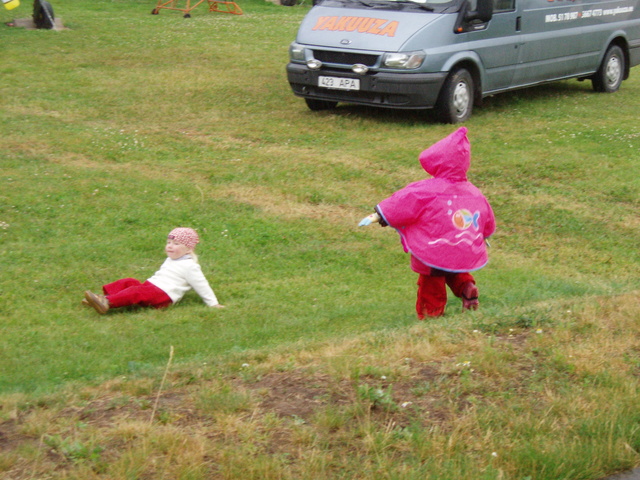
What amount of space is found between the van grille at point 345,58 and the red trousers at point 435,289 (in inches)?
234

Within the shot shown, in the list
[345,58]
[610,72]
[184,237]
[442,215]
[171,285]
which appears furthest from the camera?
[610,72]

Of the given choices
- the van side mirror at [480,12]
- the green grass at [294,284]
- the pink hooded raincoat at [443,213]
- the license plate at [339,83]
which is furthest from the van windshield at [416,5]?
the pink hooded raincoat at [443,213]

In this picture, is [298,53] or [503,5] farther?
[503,5]

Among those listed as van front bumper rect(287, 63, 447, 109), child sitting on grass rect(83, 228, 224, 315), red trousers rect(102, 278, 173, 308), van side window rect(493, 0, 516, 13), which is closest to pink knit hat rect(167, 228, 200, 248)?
child sitting on grass rect(83, 228, 224, 315)

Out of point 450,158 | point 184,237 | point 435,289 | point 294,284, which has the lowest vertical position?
point 294,284

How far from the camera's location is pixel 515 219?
891cm

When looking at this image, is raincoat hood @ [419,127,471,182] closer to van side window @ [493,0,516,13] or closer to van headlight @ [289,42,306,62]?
van headlight @ [289,42,306,62]

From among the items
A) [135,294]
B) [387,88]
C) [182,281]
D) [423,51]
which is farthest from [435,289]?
[423,51]

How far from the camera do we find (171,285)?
663 centimetres

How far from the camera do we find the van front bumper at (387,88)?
1142 centimetres

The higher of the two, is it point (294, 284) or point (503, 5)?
point (503, 5)

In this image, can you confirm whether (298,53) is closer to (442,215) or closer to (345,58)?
(345,58)

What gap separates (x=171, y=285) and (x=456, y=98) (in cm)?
660

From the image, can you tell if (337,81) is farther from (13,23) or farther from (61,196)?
(13,23)
